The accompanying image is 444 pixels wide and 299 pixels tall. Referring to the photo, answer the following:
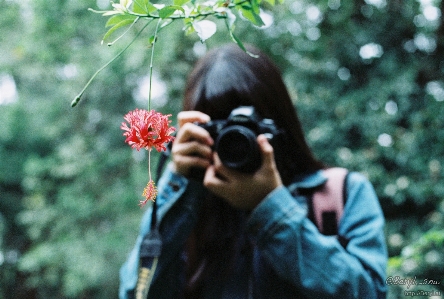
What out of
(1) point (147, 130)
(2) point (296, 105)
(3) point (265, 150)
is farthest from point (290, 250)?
(2) point (296, 105)

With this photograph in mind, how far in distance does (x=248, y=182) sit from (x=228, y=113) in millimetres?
128

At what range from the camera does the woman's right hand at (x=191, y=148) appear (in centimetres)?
66

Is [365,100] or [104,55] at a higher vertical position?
[104,55]

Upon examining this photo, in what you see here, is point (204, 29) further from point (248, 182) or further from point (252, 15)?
point (248, 182)

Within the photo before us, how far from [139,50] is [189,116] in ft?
5.33

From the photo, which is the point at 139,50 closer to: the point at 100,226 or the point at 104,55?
the point at 104,55

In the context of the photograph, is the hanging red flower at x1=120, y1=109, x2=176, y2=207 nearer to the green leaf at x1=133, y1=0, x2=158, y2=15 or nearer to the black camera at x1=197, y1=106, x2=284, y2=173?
the green leaf at x1=133, y1=0, x2=158, y2=15

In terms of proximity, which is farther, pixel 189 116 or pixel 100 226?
pixel 100 226

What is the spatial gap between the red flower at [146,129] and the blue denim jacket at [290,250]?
0.33 m

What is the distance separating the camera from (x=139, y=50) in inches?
84.0

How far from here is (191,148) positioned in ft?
2.21

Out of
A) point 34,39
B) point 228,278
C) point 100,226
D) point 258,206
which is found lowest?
point 100,226

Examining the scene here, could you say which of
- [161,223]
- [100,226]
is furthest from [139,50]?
[161,223]

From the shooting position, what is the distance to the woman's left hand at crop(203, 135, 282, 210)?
0.63 metres
